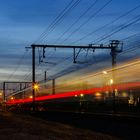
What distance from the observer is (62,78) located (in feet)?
168

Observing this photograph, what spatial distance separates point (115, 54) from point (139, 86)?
14930 mm

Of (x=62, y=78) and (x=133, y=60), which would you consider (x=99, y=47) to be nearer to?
(x=62, y=78)

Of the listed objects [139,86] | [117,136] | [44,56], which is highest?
[44,56]

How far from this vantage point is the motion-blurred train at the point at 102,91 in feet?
115

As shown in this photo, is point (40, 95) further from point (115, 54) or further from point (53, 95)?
point (115, 54)

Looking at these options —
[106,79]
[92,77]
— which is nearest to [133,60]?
[106,79]

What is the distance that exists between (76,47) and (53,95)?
8187 millimetres

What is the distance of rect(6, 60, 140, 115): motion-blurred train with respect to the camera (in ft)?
115

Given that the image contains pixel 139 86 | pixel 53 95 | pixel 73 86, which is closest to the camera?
pixel 139 86

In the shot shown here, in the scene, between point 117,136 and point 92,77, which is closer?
point 117,136

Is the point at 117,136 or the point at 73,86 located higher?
the point at 73,86

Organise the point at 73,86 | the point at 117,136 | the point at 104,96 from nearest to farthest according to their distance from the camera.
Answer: the point at 117,136
the point at 104,96
the point at 73,86

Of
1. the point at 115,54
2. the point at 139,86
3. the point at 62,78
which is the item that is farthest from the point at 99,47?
the point at 139,86

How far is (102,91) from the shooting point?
40188 millimetres
